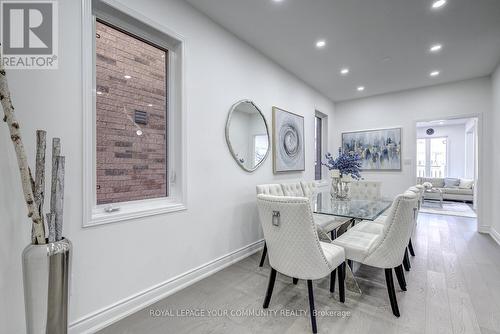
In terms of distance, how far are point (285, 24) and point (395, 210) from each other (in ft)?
7.62

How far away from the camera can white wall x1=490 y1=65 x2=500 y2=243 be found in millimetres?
3746

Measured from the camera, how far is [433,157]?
29.6 feet

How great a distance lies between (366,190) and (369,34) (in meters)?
2.26

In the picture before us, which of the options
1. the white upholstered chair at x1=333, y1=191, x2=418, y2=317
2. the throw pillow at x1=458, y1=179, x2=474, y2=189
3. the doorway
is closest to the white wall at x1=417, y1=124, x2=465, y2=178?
the doorway

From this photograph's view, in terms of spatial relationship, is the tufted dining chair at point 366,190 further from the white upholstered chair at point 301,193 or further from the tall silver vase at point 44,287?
the tall silver vase at point 44,287

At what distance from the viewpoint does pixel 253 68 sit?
10.9ft

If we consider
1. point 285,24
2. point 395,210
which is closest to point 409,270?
point 395,210

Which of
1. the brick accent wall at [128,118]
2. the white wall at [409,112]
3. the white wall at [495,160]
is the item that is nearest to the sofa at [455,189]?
the white wall at [409,112]

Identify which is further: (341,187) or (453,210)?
(453,210)

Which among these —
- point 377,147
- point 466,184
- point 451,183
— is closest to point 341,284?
point 377,147

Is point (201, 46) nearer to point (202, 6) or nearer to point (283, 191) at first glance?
point (202, 6)

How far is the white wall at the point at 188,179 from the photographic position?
1.44 meters

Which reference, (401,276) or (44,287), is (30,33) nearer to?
(44,287)

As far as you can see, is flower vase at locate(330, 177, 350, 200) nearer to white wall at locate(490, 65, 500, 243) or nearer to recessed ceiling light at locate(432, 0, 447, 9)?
recessed ceiling light at locate(432, 0, 447, 9)
